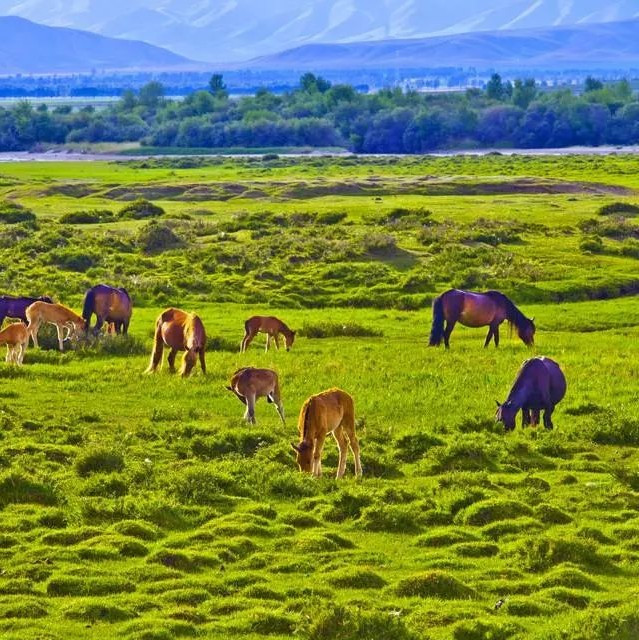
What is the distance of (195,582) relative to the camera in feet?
53.2

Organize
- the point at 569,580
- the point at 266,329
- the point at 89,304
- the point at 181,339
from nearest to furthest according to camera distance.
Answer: the point at 569,580 → the point at 181,339 → the point at 89,304 → the point at 266,329

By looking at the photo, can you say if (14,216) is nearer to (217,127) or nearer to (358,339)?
(358,339)

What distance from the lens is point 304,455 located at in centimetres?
2064

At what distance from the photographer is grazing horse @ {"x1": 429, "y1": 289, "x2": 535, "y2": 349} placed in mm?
35031

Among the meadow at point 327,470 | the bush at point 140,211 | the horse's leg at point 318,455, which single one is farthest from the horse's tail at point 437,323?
the bush at point 140,211

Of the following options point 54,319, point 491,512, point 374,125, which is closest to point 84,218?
point 54,319

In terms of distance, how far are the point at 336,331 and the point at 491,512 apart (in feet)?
61.7

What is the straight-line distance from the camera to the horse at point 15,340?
30.8m

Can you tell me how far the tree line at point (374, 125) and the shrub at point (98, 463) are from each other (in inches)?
5498

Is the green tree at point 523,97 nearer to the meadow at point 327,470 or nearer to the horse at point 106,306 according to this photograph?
the meadow at point 327,470

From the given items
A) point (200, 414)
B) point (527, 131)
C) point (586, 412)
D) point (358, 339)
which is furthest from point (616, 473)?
point (527, 131)

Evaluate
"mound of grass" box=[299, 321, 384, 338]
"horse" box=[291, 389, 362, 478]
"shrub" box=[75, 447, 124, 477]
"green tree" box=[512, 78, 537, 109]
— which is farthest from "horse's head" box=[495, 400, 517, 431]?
"green tree" box=[512, 78, 537, 109]

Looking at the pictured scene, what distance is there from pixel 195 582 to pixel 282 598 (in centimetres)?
107

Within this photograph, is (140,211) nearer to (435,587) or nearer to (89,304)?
(89,304)
